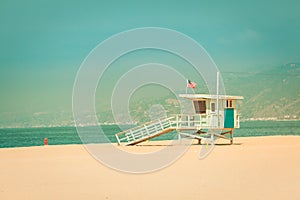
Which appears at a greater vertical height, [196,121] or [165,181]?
[196,121]

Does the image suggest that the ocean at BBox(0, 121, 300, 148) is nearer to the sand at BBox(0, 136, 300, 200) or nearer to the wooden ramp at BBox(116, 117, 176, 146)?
the wooden ramp at BBox(116, 117, 176, 146)

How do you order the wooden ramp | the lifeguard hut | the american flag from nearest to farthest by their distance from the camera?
the lifeguard hut → the american flag → the wooden ramp

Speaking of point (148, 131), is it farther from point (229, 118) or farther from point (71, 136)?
point (71, 136)

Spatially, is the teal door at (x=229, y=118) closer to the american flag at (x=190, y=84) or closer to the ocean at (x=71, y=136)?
the american flag at (x=190, y=84)

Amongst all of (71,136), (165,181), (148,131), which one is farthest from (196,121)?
(71,136)

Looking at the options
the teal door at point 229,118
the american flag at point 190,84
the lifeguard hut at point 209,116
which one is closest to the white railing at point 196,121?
the lifeguard hut at point 209,116

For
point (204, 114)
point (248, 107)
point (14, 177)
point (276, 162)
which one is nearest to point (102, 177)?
point (14, 177)

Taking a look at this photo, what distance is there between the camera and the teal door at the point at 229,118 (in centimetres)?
2898

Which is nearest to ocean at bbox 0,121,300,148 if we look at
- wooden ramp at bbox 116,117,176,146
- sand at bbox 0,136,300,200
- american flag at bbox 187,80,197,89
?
wooden ramp at bbox 116,117,176,146

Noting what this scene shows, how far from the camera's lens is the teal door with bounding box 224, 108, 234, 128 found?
28984mm

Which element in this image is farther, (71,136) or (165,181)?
(71,136)

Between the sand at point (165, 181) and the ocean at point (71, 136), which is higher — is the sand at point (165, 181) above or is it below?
above

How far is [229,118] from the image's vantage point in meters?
29.2

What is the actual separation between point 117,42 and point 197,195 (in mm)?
10896
